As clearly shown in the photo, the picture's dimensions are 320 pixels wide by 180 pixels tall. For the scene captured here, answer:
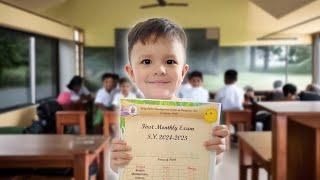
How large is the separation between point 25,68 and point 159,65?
5.20 m

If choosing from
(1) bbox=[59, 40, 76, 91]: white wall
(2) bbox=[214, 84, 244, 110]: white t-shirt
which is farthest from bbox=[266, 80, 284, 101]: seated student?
(1) bbox=[59, 40, 76, 91]: white wall

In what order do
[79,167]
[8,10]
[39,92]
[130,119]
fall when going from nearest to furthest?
[130,119]
[79,167]
[8,10]
[39,92]

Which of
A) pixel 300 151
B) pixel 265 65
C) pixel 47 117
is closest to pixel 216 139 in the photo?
pixel 300 151

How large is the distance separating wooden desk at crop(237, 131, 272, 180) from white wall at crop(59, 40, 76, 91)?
514 centimetres

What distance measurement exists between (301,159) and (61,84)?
6.04 m

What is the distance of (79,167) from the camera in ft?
7.90

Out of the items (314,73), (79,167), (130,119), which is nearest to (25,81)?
(79,167)

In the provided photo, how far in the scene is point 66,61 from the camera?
7734 mm

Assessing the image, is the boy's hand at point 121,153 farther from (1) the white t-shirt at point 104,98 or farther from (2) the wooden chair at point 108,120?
(1) the white t-shirt at point 104,98

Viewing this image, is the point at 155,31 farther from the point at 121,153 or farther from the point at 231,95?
the point at 231,95

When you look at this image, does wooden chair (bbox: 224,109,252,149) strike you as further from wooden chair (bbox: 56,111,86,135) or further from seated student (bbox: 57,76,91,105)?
seated student (bbox: 57,76,91,105)

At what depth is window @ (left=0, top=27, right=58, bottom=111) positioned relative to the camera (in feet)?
16.4

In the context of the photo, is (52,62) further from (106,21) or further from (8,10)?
(8,10)

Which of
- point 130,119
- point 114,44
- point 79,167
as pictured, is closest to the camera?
point 130,119
